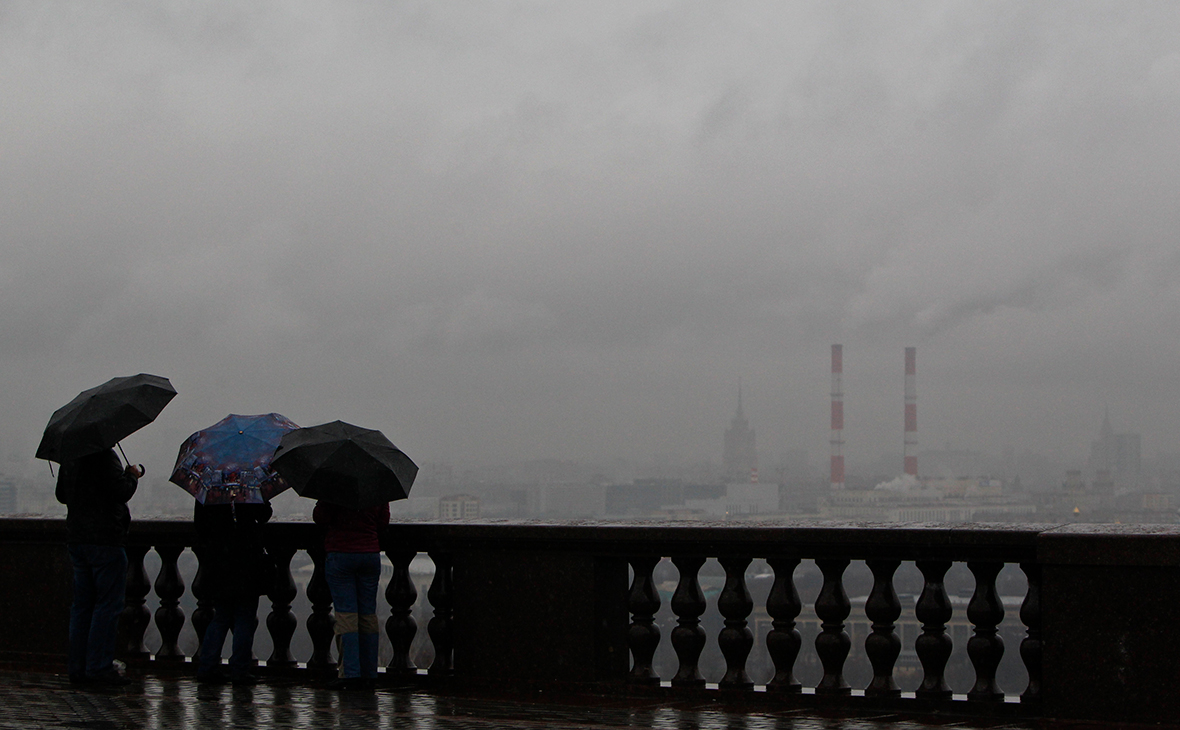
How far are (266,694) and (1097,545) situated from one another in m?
4.85

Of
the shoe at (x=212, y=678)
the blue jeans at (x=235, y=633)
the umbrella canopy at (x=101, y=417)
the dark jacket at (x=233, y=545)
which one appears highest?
the umbrella canopy at (x=101, y=417)

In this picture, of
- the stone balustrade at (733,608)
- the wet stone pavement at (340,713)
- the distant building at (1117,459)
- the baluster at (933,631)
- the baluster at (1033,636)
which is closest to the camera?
the stone balustrade at (733,608)

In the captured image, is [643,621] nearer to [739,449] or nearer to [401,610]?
[401,610]

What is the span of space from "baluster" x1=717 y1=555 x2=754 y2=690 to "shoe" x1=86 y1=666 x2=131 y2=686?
377 cm

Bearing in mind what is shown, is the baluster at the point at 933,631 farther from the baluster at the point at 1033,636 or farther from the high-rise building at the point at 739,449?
the high-rise building at the point at 739,449

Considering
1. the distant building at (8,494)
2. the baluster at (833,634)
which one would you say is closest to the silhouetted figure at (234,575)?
the baluster at (833,634)

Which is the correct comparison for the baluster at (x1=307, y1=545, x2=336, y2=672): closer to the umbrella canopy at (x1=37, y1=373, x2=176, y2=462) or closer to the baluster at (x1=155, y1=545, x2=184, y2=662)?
the baluster at (x1=155, y1=545, x2=184, y2=662)

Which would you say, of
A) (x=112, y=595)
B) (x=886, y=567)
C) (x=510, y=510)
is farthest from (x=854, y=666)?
(x=510, y=510)

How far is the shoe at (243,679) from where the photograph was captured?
809 cm

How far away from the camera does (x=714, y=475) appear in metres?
178

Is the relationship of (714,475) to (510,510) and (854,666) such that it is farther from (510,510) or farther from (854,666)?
(854,666)

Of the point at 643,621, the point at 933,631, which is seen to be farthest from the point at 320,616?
the point at 933,631

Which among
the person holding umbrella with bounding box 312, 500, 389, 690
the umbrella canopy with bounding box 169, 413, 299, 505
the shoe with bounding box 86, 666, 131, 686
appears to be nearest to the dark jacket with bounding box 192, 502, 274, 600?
the umbrella canopy with bounding box 169, 413, 299, 505

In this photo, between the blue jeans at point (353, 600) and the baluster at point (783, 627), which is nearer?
the baluster at point (783, 627)
